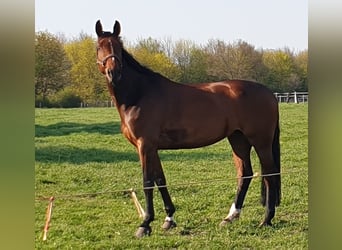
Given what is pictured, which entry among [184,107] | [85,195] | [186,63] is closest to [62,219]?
[85,195]

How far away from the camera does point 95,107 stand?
10.3ft

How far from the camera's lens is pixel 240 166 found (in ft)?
11.3

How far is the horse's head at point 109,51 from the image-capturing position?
3031 millimetres

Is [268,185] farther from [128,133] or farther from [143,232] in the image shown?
[128,133]

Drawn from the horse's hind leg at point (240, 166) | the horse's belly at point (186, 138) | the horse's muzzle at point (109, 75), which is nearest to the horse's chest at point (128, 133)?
the horse's belly at point (186, 138)

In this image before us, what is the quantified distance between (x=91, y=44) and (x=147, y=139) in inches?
23.8

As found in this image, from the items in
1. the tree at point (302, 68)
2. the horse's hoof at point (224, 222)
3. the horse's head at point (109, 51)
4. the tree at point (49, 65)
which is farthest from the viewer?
the tree at point (302, 68)

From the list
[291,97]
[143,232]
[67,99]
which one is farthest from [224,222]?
[67,99]

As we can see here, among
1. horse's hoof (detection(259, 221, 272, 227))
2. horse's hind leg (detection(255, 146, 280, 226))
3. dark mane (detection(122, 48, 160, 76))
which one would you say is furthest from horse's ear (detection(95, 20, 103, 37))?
horse's hoof (detection(259, 221, 272, 227))

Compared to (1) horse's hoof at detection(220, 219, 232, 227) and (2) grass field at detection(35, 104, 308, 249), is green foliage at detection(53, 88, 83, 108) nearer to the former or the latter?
(2) grass field at detection(35, 104, 308, 249)

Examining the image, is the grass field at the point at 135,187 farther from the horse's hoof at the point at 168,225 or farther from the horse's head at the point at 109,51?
the horse's head at the point at 109,51

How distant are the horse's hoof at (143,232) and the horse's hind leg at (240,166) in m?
0.49

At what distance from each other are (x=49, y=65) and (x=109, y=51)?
0.33 m
